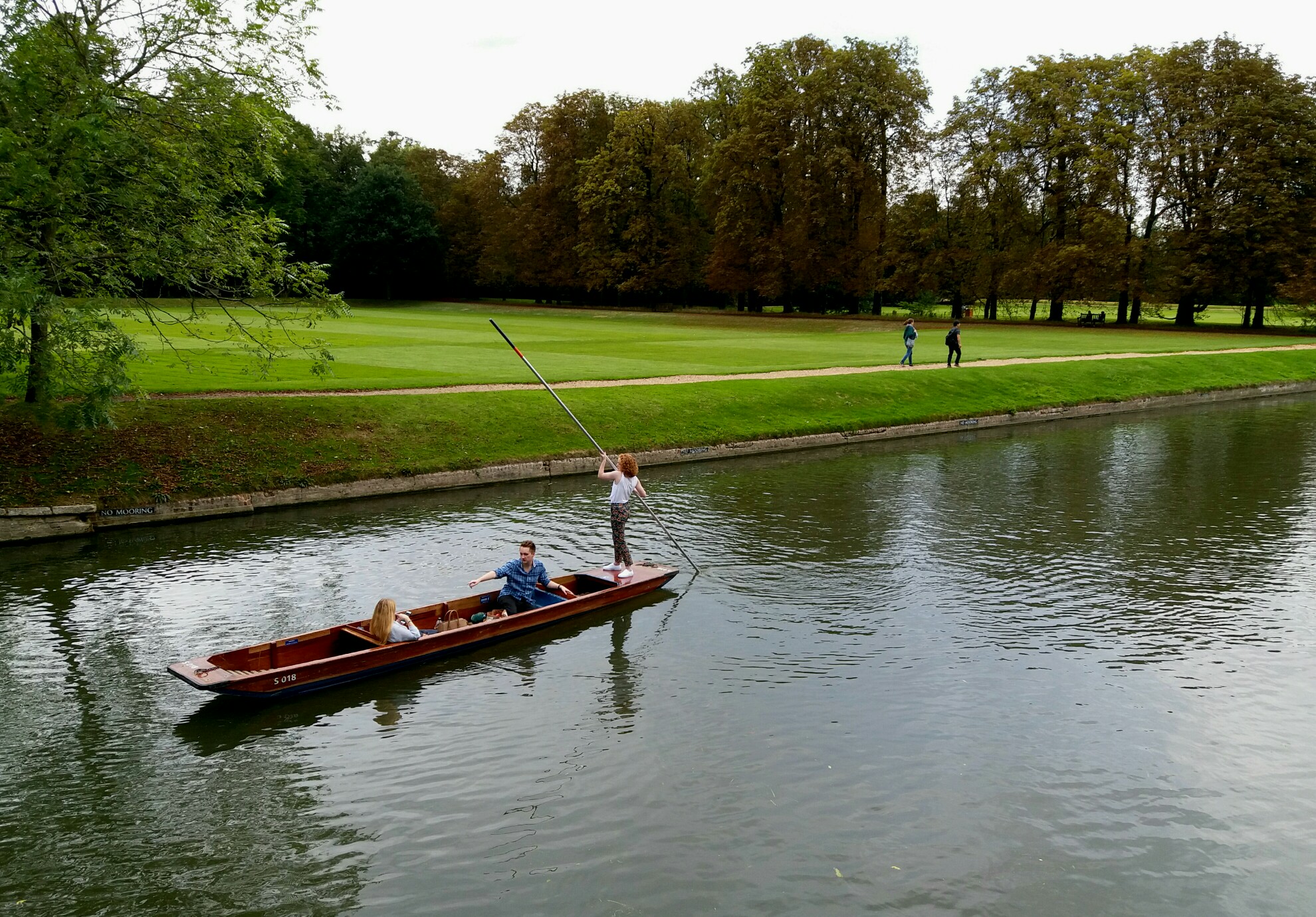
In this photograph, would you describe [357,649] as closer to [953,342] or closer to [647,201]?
[953,342]

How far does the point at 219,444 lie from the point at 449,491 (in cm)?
501

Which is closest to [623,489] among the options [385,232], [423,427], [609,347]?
[423,427]

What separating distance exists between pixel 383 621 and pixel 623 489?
488cm

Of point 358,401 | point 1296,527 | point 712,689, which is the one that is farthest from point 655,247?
point 712,689

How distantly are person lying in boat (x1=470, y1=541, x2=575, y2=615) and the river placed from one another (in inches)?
19.1

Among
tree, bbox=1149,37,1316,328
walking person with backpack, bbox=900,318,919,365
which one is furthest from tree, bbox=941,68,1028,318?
walking person with backpack, bbox=900,318,919,365

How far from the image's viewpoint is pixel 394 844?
7914 millimetres

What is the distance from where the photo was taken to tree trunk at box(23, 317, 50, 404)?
60.2 ft

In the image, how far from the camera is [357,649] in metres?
11.7

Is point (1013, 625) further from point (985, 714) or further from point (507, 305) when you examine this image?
point (507, 305)

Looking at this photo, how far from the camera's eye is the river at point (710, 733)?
7453 millimetres

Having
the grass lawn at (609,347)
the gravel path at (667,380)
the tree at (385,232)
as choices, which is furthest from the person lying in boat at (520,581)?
the tree at (385,232)

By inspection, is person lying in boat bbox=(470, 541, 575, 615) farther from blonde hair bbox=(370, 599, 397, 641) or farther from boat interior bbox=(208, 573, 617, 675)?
blonde hair bbox=(370, 599, 397, 641)

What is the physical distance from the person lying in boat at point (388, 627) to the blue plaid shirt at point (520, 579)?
1.69m
